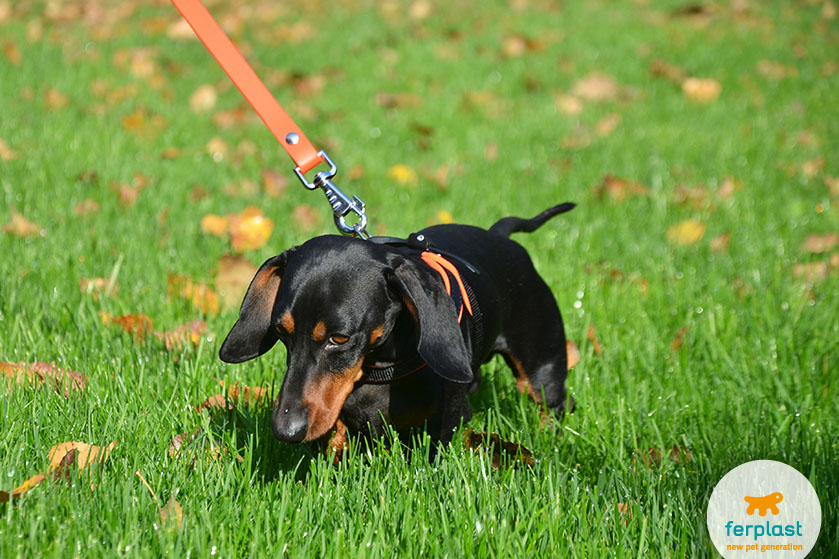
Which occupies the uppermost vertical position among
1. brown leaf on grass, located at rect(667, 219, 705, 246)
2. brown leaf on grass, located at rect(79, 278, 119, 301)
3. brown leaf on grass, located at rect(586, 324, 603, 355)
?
brown leaf on grass, located at rect(79, 278, 119, 301)

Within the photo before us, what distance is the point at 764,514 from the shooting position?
2.29 m

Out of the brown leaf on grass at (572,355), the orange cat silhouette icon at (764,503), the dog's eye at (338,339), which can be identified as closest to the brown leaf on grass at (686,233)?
the brown leaf on grass at (572,355)

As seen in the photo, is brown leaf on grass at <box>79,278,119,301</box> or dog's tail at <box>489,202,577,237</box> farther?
brown leaf on grass at <box>79,278,119,301</box>

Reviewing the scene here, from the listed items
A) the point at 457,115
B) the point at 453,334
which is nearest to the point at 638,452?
the point at 453,334

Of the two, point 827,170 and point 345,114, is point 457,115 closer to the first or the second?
point 345,114

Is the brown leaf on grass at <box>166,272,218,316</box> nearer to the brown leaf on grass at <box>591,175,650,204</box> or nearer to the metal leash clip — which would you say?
the metal leash clip

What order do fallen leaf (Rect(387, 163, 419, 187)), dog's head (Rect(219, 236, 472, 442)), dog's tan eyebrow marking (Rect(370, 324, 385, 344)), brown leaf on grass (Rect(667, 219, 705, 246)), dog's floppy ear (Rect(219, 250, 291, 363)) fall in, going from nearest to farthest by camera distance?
dog's head (Rect(219, 236, 472, 442)) → dog's tan eyebrow marking (Rect(370, 324, 385, 344)) → dog's floppy ear (Rect(219, 250, 291, 363)) → brown leaf on grass (Rect(667, 219, 705, 246)) → fallen leaf (Rect(387, 163, 419, 187))

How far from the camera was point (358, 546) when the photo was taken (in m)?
2.04

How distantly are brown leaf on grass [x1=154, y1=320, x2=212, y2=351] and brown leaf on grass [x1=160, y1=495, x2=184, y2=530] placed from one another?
102cm

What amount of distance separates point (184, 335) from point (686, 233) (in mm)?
2620

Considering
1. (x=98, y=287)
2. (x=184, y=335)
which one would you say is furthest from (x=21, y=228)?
(x=184, y=335)

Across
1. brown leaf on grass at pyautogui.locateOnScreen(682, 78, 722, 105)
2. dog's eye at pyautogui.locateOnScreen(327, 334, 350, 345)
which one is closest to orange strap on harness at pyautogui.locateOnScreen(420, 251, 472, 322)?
dog's eye at pyautogui.locateOnScreen(327, 334, 350, 345)

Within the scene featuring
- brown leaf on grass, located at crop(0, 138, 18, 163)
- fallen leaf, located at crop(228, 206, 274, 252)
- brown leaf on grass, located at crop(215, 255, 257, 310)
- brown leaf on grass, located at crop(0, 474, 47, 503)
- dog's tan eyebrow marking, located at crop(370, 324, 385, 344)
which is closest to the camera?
brown leaf on grass, located at crop(0, 474, 47, 503)

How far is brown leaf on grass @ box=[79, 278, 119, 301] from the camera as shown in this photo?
3.43m
